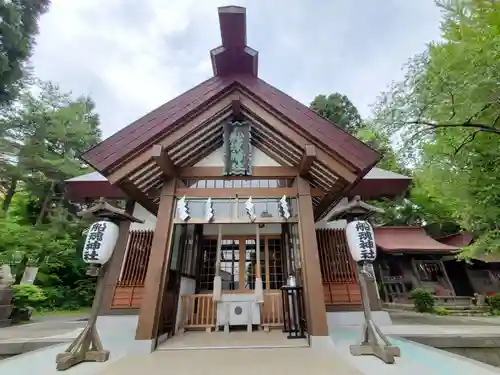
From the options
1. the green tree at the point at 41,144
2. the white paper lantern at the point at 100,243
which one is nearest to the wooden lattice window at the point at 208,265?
the white paper lantern at the point at 100,243

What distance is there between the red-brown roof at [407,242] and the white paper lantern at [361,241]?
9010 millimetres

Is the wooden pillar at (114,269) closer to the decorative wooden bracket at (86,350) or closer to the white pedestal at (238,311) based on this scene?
the decorative wooden bracket at (86,350)

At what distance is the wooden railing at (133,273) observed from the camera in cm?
561

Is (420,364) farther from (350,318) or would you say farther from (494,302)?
(494,302)

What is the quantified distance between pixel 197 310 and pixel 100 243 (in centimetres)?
302

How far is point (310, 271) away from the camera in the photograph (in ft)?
12.5

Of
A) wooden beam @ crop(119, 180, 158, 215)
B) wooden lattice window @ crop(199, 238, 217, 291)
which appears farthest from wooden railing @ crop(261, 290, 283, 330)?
wooden beam @ crop(119, 180, 158, 215)

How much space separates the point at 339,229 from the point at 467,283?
11.8m

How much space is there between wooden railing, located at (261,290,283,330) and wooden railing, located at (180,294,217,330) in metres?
1.10

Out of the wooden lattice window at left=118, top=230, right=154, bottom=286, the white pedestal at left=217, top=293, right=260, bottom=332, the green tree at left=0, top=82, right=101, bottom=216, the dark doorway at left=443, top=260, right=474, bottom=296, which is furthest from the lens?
the dark doorway at left=443, top=260, right=474, bottom=296

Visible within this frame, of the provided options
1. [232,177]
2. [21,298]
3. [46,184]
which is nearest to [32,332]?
[21,298]

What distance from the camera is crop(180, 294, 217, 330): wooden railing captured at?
5418 millimetres

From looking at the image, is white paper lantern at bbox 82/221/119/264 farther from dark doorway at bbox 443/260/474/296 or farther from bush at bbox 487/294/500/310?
dark doorway at bbox 443/260/474/296

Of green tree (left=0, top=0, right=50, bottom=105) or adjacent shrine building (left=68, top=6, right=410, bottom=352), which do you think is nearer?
adjacent shrine building (left=68, top=6, right=410, bottom=352)
